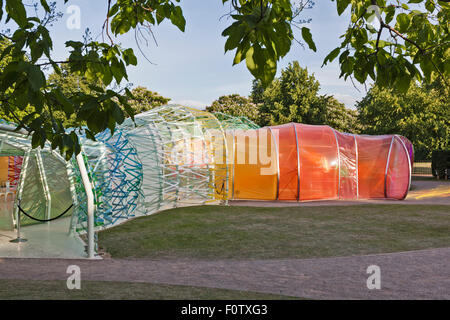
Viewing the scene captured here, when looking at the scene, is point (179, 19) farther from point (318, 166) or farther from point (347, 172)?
point (347, 172)

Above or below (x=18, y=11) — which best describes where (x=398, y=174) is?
below

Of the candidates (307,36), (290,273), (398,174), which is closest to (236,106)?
(398,174)

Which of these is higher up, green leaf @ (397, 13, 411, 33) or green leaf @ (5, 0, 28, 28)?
green leaf @ (397, 13, 411, 33)

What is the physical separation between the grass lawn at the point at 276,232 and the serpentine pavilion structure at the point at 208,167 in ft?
4.65

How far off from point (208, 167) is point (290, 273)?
10.6 meters

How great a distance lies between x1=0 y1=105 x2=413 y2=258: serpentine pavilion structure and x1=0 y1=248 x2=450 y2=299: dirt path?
5231mm

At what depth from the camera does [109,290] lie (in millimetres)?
5891

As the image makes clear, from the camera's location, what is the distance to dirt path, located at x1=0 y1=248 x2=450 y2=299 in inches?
245

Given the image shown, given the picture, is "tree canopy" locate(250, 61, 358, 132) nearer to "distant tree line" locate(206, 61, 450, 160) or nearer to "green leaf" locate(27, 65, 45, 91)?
"distant tree line" locate(206, 61, 450, 160)

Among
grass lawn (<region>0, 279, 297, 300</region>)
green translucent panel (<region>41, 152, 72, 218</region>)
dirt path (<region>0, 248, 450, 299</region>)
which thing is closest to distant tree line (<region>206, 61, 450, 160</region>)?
green translucent panel (<region>41, 152, 72, 218</region>)

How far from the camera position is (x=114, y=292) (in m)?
5.77

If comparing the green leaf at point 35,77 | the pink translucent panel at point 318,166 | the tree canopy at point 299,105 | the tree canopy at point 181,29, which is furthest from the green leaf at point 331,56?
the tree canopy at point 299,105

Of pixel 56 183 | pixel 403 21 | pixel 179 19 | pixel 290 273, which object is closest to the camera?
pixel 403 21

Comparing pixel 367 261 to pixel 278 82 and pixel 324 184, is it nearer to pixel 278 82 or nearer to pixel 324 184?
pixel 324 184
